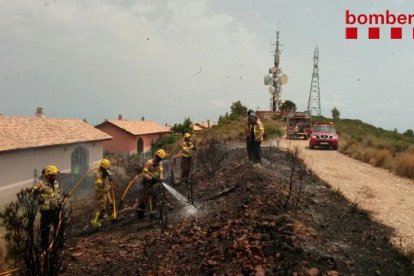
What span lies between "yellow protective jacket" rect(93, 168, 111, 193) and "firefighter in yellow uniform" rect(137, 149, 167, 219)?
31.5 inches

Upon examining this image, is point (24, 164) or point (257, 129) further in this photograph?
point (24, 164)

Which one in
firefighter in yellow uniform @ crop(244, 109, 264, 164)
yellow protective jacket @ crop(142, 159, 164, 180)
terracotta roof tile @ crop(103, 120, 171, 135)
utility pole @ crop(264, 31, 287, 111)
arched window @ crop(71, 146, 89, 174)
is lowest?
arched window @ crop(71, 146, 89, 174)

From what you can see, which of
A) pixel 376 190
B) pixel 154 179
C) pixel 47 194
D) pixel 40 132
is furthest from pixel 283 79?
pixel 47 194

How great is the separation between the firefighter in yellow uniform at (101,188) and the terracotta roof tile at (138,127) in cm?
3635

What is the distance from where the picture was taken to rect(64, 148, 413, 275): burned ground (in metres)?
5.56

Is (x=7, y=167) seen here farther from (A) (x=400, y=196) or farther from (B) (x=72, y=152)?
(A) (x=400, y=196)

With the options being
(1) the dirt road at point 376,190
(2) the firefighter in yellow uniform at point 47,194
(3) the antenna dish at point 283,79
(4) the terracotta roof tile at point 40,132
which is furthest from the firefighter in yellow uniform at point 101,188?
(3) the antenna dish at point 283,79

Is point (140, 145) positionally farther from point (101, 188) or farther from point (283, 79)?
point (101, 188)

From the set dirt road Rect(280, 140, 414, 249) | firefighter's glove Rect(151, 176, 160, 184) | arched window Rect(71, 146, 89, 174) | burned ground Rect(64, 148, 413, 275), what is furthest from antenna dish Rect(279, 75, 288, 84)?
firefighter's glove Rect(151, 176, 160, 184)

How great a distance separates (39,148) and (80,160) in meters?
6.56

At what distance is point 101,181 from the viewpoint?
854cm

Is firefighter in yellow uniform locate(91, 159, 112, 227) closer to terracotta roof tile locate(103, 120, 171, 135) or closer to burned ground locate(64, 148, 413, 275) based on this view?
burned ground locate(64, 148, 413, 275)

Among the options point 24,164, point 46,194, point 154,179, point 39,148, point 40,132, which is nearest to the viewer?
point 46,194

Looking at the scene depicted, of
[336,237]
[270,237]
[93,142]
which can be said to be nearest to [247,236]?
[270,237]
